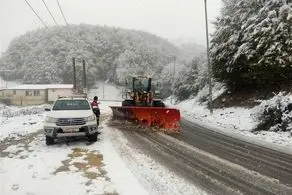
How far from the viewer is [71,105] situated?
1695cm

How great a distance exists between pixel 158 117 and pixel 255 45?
36.2 ft

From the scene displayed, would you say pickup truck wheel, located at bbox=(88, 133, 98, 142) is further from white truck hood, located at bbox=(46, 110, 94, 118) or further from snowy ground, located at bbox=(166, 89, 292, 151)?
snowy ground, located at bbox=(166, 89, 292, 151)

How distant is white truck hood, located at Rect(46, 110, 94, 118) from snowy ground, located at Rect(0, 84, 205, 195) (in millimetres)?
1106

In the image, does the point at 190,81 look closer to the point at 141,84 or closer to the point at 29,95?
the point at 141,84

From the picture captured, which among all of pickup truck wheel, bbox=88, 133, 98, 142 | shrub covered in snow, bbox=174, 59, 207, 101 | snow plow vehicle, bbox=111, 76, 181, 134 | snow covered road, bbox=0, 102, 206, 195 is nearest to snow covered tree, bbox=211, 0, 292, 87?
snow plow vehicle, bbox=111, 76, 181, 134

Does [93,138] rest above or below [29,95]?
below

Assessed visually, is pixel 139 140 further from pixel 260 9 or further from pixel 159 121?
pixel 260 9

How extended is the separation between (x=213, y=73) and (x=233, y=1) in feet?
27.1

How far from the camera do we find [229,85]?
3531cm

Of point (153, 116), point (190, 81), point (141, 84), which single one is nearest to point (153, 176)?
point (153, 116)

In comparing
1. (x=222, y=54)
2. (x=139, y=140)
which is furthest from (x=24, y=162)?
(x=222, y=54)

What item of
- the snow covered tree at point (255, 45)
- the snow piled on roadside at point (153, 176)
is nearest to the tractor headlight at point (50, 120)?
the snow piled on roadside at point (153, 176)

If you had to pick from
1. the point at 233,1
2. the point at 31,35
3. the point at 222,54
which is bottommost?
the point at 222,54

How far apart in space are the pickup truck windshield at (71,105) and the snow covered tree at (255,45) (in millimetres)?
14437
